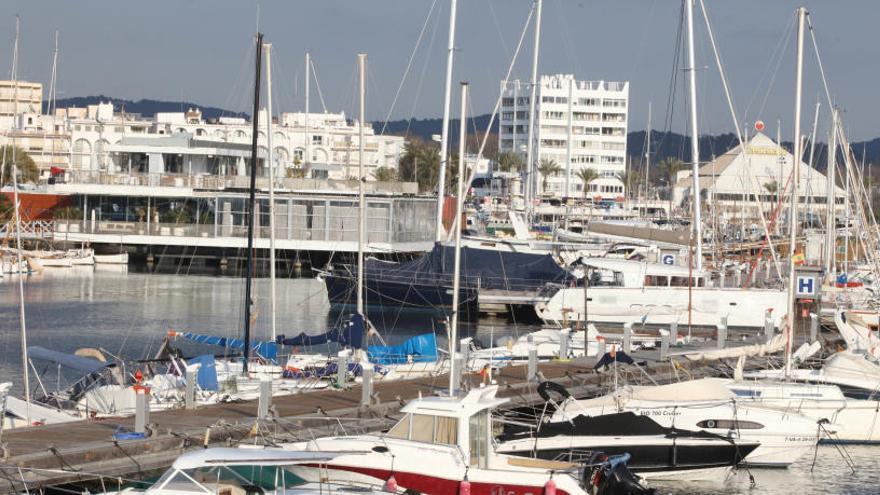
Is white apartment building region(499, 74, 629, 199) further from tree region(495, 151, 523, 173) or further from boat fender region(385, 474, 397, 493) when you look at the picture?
boat fender region(385, 474, 397, 493)

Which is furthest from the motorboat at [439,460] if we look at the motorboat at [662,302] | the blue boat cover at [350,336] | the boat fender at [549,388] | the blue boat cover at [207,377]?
the motorboat at [662,302]

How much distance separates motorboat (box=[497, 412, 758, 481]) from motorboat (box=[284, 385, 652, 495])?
411cm

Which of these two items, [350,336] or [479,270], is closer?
[350,336]

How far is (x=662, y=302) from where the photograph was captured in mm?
56469

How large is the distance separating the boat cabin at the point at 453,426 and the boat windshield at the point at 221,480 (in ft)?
8.81

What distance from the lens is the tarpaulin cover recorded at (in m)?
61.5

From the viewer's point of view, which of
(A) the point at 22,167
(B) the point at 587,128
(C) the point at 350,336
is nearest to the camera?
(C) the point at 350,336

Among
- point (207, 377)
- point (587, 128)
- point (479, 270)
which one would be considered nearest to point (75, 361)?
point (207, 377)

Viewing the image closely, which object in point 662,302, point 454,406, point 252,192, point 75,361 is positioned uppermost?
point 252,192

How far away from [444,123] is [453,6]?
16.0ft

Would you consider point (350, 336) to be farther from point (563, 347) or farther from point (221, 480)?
point (221, 480)

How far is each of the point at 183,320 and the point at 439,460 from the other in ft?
121

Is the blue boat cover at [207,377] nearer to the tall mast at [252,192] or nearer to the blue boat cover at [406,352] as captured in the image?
the tall mast at [252,192]

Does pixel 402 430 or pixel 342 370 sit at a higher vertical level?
pixel 402 430
